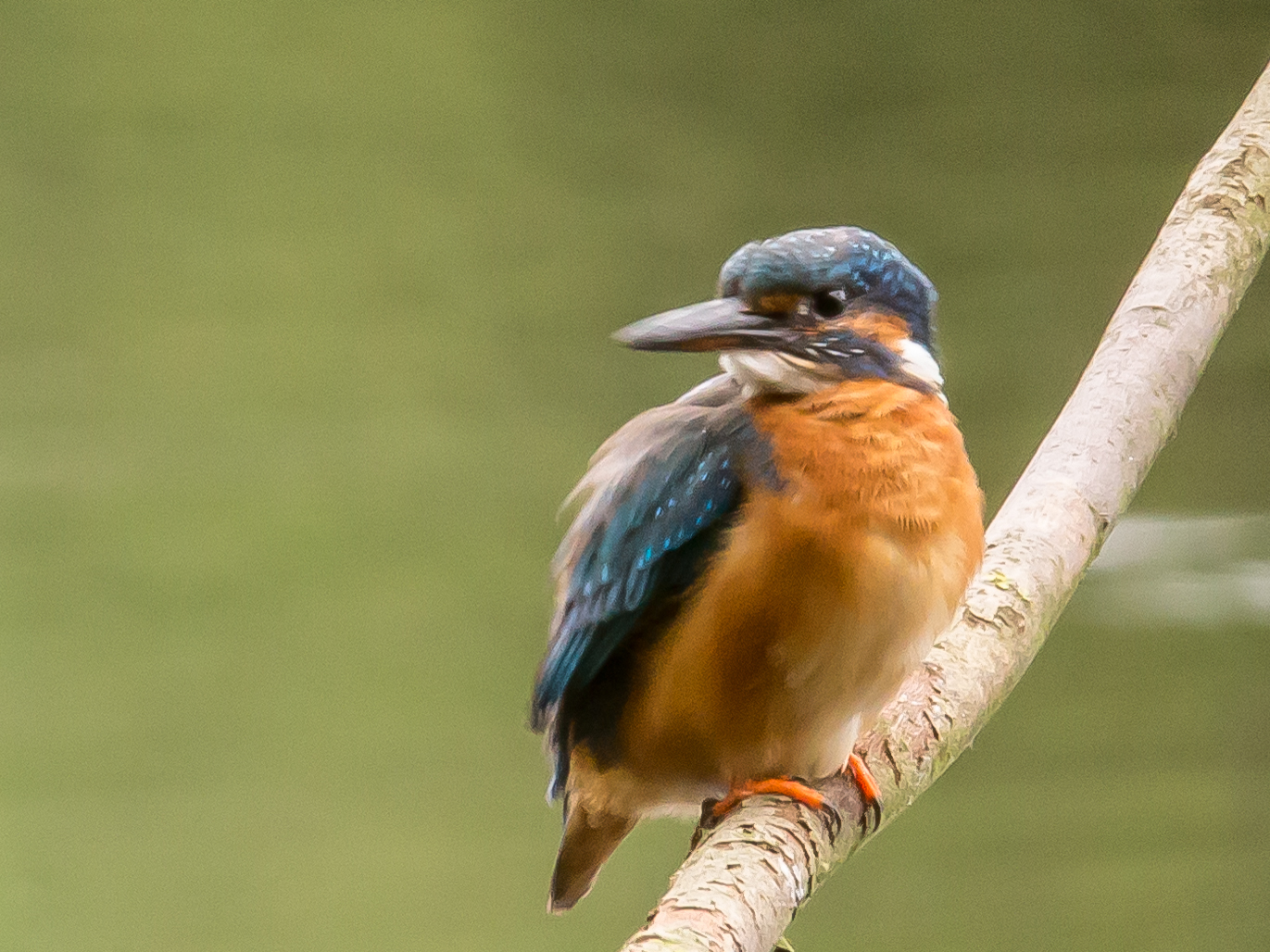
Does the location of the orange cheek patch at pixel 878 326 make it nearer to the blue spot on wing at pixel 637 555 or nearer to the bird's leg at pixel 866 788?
the blue spot on wing at pixel 637 555

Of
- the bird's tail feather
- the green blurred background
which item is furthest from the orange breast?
the green blurred background

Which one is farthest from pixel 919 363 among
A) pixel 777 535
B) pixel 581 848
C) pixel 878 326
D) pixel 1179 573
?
pixel 1179 573

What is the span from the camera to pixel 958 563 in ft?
2.71

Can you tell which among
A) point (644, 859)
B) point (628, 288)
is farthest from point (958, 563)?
point (644, 859)

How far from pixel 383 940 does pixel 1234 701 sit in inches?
44.7

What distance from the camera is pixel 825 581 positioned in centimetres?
79

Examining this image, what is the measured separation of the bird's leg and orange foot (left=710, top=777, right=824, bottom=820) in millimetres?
43

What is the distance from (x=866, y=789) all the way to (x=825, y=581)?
0.17 metres

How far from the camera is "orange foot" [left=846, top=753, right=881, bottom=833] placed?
866 mm

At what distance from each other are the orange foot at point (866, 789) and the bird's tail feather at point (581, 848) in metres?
0.18

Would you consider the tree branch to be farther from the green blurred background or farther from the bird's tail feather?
the green blurred background

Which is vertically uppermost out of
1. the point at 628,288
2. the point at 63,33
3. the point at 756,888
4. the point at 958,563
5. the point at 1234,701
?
the point at 63,33

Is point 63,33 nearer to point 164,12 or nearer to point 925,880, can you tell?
point 164,12

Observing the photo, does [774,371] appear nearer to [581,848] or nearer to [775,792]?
[775,792]
